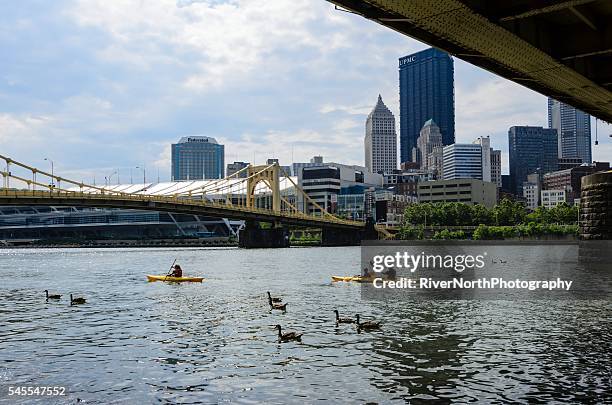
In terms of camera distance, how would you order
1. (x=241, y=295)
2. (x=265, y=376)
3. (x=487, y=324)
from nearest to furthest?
(x=265, y=376) < (x=487, y=324) < (x=241, y=295)

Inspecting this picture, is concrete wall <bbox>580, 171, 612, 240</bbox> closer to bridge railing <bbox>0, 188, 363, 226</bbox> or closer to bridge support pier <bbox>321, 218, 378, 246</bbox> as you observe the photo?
bridge railing <bbox>0, 188, 363, 226</bbox>

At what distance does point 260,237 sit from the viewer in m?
167

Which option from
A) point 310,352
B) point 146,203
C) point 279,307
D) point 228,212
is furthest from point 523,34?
point 228,212

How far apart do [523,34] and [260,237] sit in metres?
148

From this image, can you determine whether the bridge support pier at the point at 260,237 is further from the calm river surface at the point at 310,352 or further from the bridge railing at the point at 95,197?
the calm river surface at the point at 310,352

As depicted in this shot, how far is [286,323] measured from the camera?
107 feet

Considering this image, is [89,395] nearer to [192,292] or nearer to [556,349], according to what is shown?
[556,349]

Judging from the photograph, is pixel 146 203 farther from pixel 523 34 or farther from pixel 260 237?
pixel 523 34

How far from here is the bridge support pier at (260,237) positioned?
166m

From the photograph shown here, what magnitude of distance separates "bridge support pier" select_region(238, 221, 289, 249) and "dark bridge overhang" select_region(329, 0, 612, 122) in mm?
140697

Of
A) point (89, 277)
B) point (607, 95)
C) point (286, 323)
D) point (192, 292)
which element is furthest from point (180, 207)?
point (607, 95)

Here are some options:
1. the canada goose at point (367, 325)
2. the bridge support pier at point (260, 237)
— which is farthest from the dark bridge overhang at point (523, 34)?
the bridge support pier at point (260, 237)

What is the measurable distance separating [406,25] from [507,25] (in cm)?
280

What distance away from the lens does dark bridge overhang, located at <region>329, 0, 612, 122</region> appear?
1733 cm
